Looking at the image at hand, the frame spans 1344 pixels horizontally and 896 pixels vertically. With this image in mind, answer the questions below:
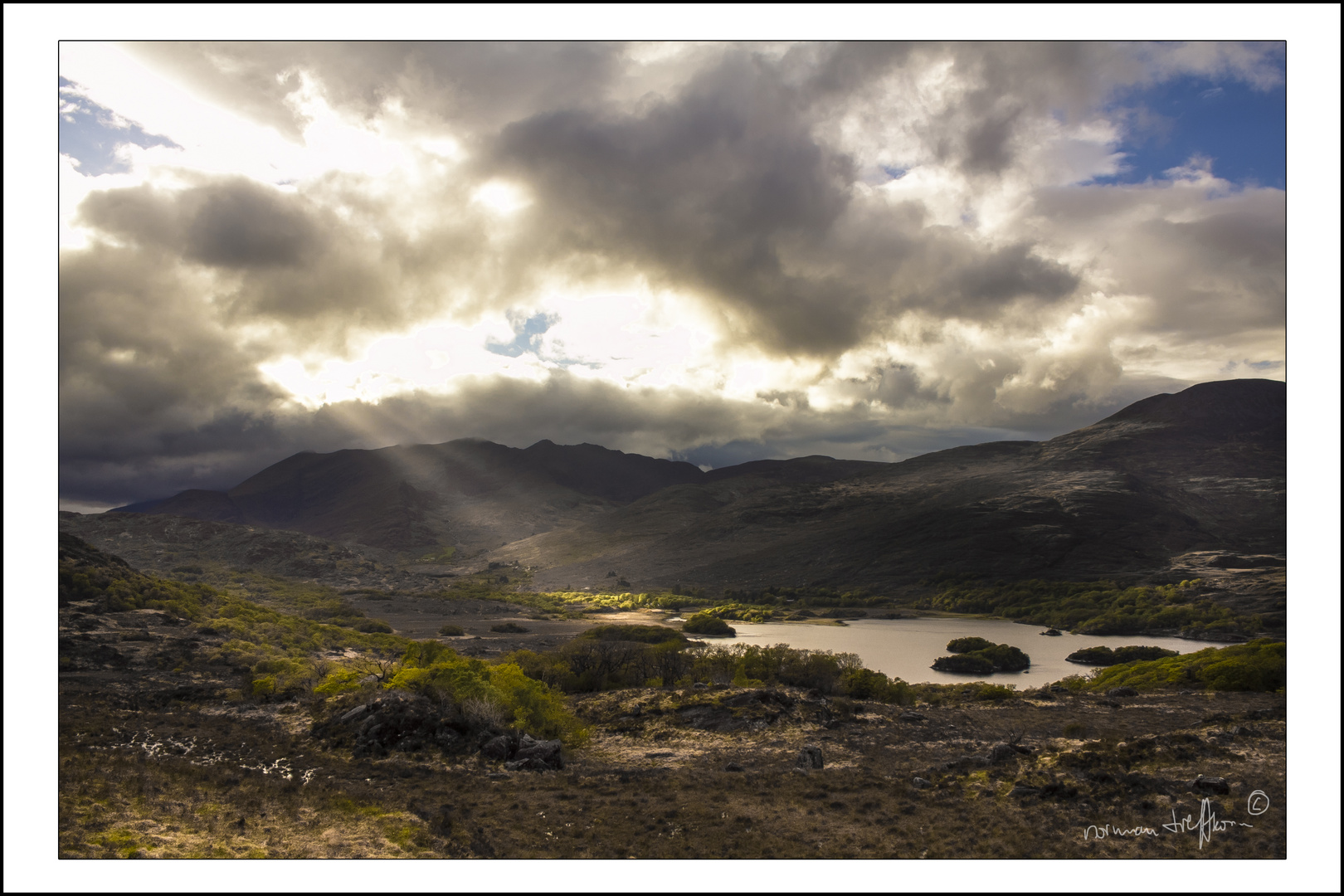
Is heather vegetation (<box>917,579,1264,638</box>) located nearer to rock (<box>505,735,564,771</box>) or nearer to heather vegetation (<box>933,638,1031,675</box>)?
heather vegetation (<box>933,638,1031,675</box>)

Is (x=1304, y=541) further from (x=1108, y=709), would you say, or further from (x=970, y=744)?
(x=1108, y=709)

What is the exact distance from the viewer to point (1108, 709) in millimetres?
30297

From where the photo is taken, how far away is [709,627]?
312 feet

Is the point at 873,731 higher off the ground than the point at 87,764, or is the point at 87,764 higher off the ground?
the point at 87,764

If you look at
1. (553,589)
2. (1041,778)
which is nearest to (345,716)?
(1041,778)

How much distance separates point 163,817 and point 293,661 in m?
25.6

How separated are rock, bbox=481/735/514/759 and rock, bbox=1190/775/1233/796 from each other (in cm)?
1949

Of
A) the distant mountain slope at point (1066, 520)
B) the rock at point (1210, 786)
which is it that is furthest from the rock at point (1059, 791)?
the distant mountain slope at point (1066, 520)

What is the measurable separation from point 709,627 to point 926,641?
30740 mm

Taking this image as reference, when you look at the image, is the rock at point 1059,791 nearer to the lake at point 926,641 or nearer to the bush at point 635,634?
the lake at point 926,641

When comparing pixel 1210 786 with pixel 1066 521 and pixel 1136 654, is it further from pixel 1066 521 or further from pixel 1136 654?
pixel 1066 521

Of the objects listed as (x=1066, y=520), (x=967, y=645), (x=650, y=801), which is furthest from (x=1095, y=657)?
(x=1066, y=520)

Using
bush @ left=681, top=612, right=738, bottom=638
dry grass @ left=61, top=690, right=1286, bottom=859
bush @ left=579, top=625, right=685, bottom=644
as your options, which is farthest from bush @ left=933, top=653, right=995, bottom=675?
dry grass @ left=61, top=690, right=1286, bottom=859

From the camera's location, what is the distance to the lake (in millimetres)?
61562
